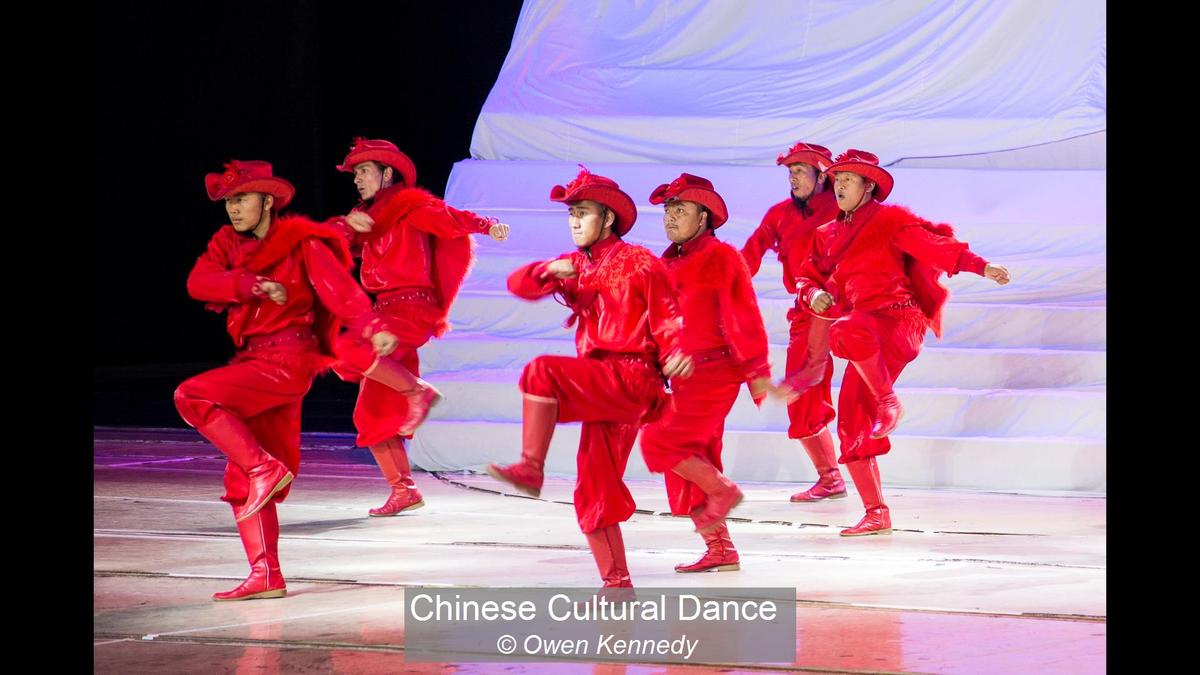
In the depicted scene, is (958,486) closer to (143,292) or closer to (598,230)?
(598,230)

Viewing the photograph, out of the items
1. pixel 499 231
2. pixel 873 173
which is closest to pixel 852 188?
pixel 873 173

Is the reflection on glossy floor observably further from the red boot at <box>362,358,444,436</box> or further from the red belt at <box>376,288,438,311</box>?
the red belt at <box>376,288,438,311</box>

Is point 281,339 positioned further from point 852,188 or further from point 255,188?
point 852,188

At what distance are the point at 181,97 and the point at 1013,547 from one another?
9.08 metres

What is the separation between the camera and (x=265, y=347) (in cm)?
521

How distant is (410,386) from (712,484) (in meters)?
1.98

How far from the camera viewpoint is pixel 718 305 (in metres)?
5.41

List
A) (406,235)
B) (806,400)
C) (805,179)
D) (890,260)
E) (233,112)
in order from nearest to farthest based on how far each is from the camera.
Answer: (890,260), (406,235), (806,400), (805,179), (233,112)

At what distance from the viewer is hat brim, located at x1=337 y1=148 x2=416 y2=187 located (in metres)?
7.25

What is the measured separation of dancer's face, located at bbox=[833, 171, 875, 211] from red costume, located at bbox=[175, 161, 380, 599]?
91.8 inches

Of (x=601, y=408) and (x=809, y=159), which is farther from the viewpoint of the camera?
(x=809, y=159)

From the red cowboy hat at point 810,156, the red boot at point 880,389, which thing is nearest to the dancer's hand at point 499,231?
the red cowboy hat at point 810,156

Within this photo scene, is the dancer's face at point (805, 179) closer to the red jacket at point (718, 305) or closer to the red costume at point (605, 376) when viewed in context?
the red jacket at point (718, 305)
